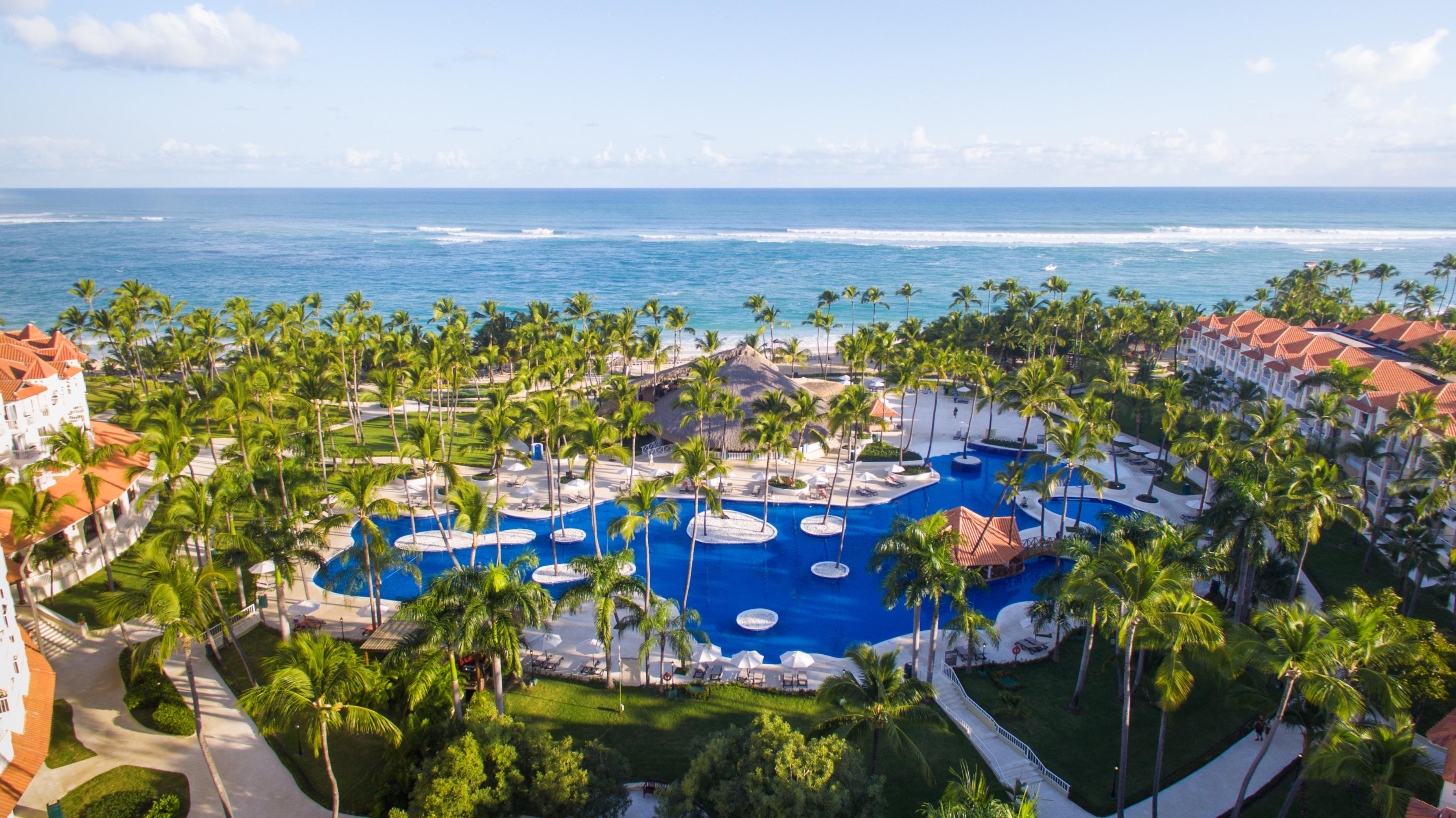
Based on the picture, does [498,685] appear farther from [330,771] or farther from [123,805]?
[123,805]

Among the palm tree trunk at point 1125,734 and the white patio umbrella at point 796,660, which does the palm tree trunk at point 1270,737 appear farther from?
the white patio umbrella at point 796,660

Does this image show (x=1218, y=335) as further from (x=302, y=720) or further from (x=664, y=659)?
(x=302, y=720)

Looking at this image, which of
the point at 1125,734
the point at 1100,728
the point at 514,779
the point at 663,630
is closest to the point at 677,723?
the point at 663,630

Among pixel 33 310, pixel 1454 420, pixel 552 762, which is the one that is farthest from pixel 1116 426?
pixel 33 310

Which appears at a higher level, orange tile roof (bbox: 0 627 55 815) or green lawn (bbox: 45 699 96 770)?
orange tile roof (bbox: 0 627 55 815)

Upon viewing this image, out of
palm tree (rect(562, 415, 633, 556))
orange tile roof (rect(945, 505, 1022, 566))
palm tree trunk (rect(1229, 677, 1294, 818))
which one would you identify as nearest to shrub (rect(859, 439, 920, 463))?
orange tile roof (rect(945, 505, 1022, 566))

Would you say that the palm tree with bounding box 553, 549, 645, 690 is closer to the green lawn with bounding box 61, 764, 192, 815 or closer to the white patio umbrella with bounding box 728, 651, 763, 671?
the white patio umbrella with bounding box 728, 651, 763, 671
